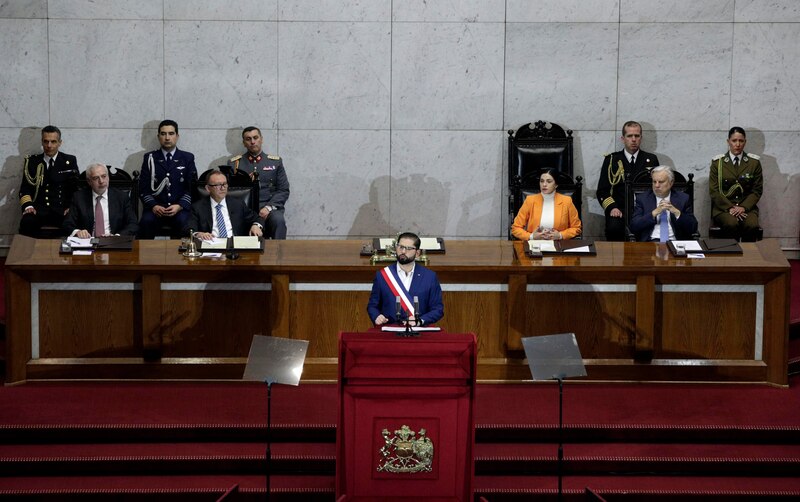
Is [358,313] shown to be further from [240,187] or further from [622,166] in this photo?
[622,166]

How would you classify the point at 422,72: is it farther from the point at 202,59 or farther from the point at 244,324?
the point at 244,324

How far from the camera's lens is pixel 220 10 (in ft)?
34.8

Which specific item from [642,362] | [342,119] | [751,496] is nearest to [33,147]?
[342,119]

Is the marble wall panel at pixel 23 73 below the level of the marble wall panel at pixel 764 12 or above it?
below

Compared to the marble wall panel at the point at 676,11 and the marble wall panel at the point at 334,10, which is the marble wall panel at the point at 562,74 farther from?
the marble wall panel at the point at 334,10

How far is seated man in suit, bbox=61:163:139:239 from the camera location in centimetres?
847

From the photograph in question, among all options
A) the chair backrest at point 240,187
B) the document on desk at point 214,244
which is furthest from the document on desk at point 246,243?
the chair backrest at point 240,187

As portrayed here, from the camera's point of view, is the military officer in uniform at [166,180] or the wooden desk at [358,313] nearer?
the wooden desk at [358,313]

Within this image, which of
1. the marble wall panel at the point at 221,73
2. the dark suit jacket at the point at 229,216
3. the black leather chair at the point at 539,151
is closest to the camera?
the dark suit jacket at the point at 229,216

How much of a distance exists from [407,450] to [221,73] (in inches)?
253

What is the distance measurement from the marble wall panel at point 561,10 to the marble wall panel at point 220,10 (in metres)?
2.43

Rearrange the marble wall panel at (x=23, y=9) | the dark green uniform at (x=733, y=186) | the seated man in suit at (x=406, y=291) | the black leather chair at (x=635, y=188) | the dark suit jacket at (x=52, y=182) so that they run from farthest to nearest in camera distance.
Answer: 1. the marble wall panel at (x=23, y=9)
2. the dark green uniform at (x=733, y=186)
3. the dark suit jacket at (x=52, y=182)
4. the black leather chair at (x=635, y=188)
5. the seated man in suit at (x=406, y=291)

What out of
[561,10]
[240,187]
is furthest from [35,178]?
[561,10]

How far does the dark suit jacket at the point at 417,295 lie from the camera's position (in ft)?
21.0
